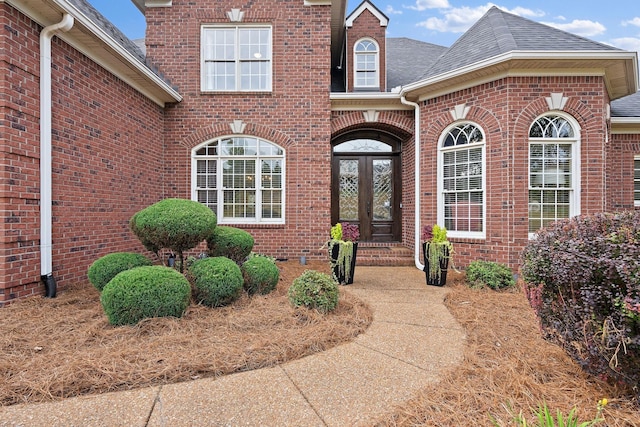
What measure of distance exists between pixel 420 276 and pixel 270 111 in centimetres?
469

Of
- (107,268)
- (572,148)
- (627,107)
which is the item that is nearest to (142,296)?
(107,268)

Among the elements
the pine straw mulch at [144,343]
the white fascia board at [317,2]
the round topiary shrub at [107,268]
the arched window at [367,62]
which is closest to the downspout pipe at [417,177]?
the arched window at [367,62]

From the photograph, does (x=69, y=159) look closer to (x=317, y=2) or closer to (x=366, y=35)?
(x=317, y=2)

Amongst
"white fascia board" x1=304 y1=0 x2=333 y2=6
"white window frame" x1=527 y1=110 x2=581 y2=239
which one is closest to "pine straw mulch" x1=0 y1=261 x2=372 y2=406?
"white window frame" x1=527 y1=110 x2=581 y2=239

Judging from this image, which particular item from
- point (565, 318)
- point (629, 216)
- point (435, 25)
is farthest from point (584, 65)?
point (435, 25)

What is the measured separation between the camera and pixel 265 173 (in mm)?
7523

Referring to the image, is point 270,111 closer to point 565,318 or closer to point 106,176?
point 106,176

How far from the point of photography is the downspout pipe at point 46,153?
421 centimetres

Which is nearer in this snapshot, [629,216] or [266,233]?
[629,216]

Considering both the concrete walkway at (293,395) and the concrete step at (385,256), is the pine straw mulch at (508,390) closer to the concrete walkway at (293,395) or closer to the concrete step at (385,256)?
the concrete walkway at (293,395)

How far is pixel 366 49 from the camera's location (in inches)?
321

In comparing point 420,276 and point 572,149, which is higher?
point 572,149

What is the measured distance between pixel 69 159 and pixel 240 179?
3313 millimetres

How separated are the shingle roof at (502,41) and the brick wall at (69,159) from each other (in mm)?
5869
